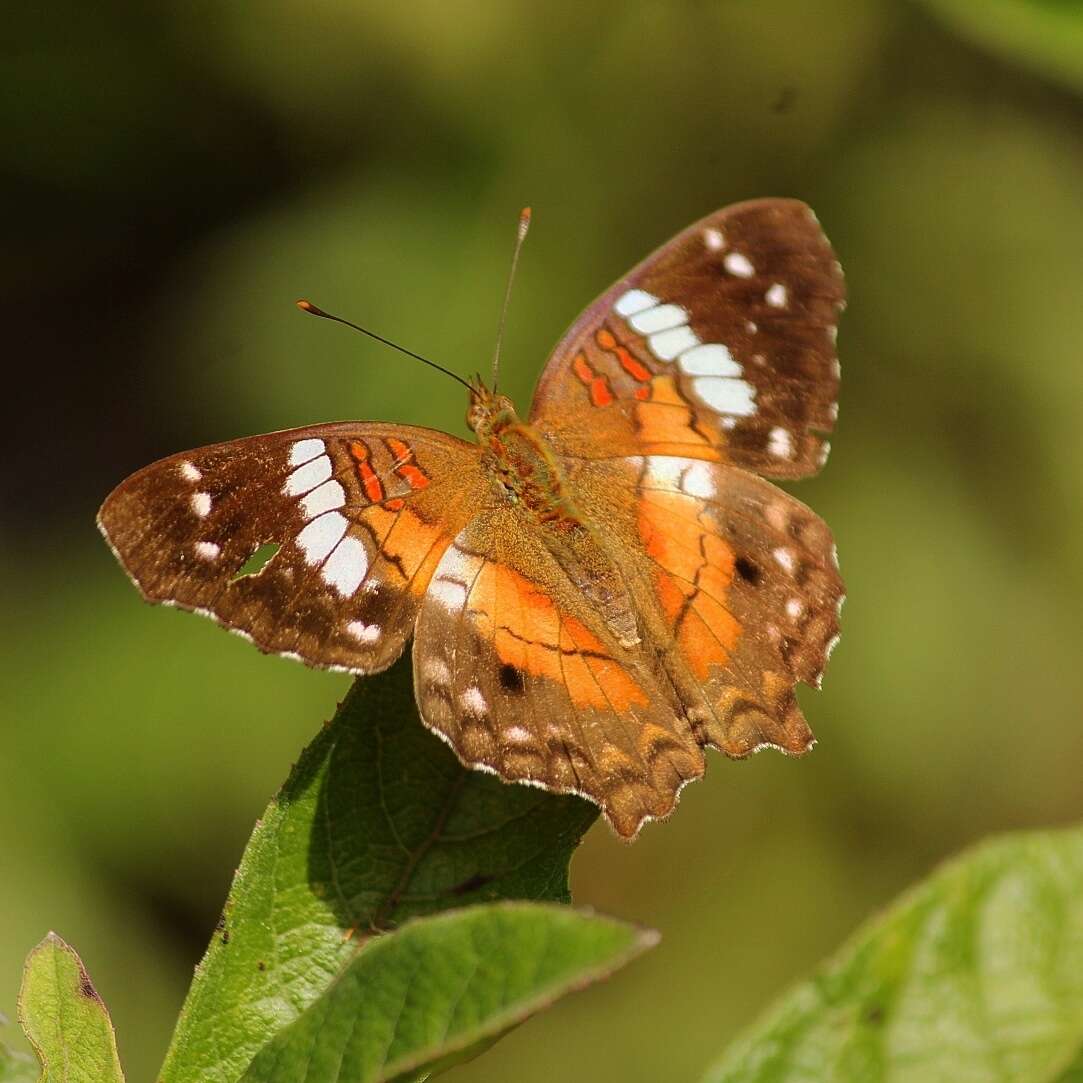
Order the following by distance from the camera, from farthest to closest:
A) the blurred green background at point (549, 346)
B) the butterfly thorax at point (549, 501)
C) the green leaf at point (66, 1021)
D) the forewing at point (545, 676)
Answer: the blurred green background at point (549, 346)
the butterfly thorax at point (549, 501)
the forewing at point (545, 676)
the green leaf at point (66, 1021)

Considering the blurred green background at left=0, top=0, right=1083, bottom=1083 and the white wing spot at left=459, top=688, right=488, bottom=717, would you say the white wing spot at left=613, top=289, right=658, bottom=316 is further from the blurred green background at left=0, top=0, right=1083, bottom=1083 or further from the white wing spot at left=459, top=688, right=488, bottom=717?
the blurred green background at left=0, top=0, right=1083, bottom=1083

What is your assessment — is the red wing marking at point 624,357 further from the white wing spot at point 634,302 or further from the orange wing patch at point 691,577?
the orange wing patch at point 691,577

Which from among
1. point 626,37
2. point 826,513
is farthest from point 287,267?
point 826,513

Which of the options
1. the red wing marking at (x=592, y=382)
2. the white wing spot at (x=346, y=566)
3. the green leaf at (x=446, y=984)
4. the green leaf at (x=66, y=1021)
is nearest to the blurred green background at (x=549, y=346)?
the red wing marking at (x=592, y=382)

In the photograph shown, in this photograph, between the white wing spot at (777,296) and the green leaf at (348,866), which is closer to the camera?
the green leaf at (348,866)

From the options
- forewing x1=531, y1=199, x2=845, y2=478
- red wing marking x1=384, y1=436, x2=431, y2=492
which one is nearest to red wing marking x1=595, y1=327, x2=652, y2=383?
forewing x1=531, y1=199, x2=845, y2=478

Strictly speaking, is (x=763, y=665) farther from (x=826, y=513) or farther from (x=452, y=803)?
(x=826, y=513)
